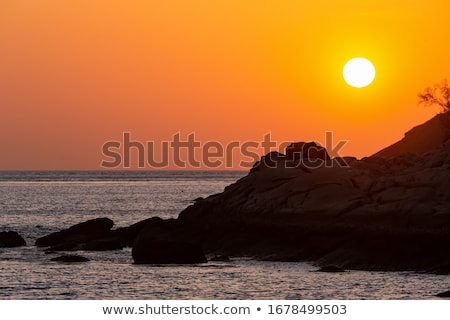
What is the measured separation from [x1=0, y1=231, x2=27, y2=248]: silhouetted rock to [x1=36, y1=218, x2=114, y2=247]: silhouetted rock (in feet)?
4.80

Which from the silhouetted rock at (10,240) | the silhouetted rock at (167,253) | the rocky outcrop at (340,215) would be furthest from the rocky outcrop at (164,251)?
the silhouetted rock at (10,240)

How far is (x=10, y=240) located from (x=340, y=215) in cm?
2652

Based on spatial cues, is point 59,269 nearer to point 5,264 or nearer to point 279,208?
point 5,264

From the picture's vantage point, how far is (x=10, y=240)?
7869cm

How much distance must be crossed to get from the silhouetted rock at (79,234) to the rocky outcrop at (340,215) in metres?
7.73

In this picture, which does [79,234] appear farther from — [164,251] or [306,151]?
[306,151]

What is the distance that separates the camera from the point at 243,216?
71.3m

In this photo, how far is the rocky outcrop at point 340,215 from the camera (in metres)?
61.2

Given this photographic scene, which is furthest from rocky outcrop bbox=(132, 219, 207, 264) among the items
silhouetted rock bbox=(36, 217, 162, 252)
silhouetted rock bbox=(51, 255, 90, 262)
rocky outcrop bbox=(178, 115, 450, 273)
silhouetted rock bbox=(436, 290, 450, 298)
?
silhouetted rock bbox=(436, 290, 450, 298)

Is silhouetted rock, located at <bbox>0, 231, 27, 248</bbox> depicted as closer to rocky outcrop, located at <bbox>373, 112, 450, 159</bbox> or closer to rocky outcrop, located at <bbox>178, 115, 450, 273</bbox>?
rocky outcrop, located at <bbox>178, 115, 450, 273</bbox>

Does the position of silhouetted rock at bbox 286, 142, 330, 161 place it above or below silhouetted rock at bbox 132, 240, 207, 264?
above

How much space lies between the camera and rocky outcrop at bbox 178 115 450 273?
201 feet
